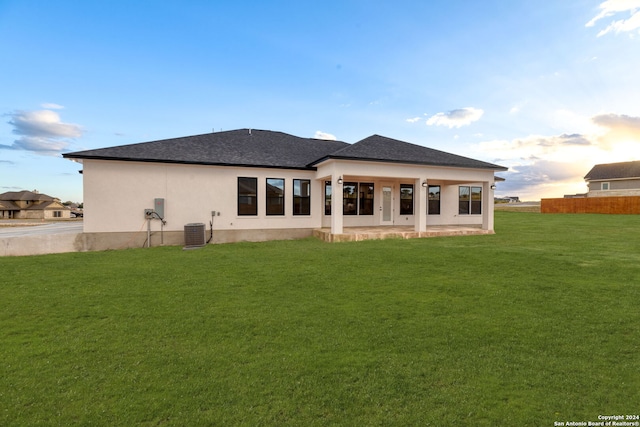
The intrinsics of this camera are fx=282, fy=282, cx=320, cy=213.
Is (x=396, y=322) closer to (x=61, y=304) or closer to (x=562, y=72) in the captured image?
(x=61, y=304)

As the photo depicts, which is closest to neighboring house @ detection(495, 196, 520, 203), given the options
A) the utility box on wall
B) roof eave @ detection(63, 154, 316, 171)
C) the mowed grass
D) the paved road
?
roof eave @ detection(63, 154, 316, 171)

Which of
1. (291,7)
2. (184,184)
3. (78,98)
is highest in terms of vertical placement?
(291,7)

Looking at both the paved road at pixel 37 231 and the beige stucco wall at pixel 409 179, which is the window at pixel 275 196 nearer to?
the beige stucco wall at pixel 409 179

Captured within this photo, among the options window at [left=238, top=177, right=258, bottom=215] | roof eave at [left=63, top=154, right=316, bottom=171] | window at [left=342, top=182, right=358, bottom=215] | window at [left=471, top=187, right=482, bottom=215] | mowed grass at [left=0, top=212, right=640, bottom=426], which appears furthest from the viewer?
window at [left=471, top=187, right=482, bottom=215]

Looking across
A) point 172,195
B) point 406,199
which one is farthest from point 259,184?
point 406,199

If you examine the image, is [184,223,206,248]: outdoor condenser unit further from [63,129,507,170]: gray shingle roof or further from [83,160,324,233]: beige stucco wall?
[63,129,507,170]: gray shingle roof

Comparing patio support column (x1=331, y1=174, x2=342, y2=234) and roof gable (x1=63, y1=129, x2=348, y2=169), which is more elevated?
roof gable (x1=63, y1=129, x2=348, y2=169)

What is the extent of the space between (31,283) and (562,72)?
2218 cm

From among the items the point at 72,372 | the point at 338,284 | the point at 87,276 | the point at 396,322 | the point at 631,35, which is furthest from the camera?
the point at 631,35

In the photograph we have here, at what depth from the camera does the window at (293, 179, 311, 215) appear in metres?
13.7

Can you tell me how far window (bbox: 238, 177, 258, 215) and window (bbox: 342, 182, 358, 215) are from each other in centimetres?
467

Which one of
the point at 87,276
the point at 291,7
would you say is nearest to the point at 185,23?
the point at 291,7

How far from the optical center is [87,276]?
6906 mm

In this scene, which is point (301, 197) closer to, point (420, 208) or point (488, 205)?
point (420, 208)
